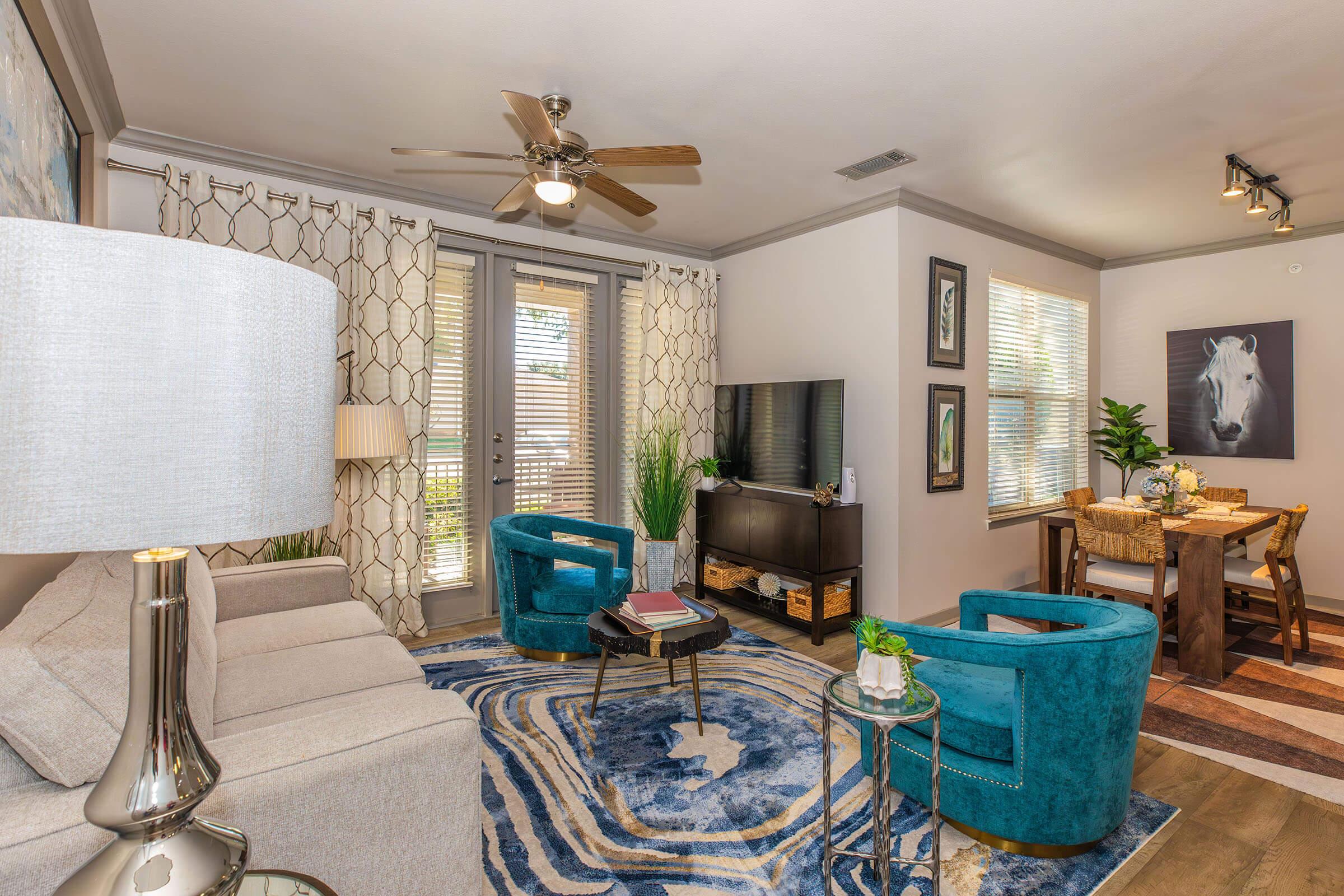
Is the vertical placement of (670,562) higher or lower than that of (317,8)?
lower

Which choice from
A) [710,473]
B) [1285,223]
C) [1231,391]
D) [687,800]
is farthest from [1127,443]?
[687,800]

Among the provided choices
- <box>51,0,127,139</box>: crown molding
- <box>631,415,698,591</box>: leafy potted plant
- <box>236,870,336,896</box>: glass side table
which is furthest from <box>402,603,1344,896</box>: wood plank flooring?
<box>51,0,127,139</box>: crown molding

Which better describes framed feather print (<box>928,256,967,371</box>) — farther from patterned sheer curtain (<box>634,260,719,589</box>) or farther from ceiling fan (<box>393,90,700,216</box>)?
ceiling fan (<box>393,90,700,216</box>)

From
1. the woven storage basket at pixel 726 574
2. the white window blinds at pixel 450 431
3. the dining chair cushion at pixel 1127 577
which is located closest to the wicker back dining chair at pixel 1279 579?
the dining chair cushion at pixel 1127 577

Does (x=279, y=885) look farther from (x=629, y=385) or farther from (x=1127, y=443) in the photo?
(x=1127, y=443)

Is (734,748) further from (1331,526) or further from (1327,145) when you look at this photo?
(1331,526)

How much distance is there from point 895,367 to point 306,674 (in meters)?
3.30

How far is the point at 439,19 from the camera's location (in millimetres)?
2275

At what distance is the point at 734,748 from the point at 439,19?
289 cm

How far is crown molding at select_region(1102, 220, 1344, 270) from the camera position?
448cm

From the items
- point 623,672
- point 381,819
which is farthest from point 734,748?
point 381,819

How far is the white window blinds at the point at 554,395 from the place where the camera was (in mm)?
4375

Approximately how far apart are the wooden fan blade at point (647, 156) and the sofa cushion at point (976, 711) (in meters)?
2.03

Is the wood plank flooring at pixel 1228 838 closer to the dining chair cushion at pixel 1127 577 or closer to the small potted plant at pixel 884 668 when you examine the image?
the small potted plant at pixel 884 668
